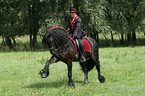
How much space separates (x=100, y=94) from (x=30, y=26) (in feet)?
86.3

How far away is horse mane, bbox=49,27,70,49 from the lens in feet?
26.1

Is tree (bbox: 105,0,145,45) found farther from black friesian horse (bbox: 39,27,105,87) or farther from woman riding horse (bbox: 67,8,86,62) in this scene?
black friesian horse (bbox: 39,27,105,87)

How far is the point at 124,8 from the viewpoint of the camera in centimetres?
3322

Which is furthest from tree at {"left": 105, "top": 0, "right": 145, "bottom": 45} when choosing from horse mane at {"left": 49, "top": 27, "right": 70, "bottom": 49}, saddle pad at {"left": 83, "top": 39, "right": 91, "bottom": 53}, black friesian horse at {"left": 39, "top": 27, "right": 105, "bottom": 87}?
horse mane at {"left": 49, "top": 27, "right": 70, "bottom": 49}

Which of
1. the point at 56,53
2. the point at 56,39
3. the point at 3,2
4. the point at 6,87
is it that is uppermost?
the point at 3,2

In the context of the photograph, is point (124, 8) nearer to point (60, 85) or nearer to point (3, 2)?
point (3, 2)

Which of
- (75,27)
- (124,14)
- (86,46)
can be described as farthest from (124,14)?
(75,27)

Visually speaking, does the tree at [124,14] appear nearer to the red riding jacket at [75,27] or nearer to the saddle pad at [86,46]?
A: the saddle pad at [86,46]

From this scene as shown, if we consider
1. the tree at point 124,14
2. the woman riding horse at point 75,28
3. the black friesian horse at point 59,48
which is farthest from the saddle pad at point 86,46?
the tree at point 124,14

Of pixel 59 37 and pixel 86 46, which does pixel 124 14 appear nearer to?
pixel 86 46

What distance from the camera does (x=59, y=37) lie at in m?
8.09

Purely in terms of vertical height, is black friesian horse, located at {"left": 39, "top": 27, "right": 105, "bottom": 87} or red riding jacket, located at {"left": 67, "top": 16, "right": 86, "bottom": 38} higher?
red riding jacket, located at {"left": 67, "top": 16, "right": 86, "bottom": 38}

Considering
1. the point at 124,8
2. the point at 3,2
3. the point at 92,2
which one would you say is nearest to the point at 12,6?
the point at 3,2

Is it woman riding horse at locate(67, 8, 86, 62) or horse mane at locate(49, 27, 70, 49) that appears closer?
horse mane at locate(49, 27, 70, 49)
